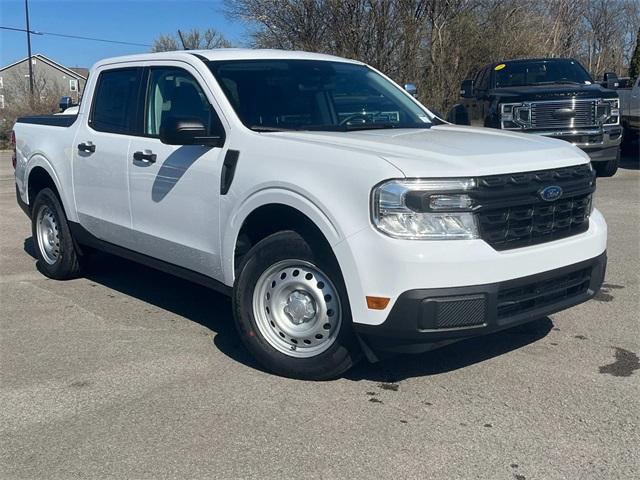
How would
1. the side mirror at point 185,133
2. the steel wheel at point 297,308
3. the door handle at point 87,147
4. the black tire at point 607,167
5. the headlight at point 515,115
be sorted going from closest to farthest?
the steel wheel at point 297,308 < the side mirror at point 185,133 < the door handle at point 87,147 < the headlight at point 515,115 < the black tire at point 607,167

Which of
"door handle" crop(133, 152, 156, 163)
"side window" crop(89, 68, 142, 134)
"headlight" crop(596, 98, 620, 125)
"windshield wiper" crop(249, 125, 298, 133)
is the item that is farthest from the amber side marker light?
"headlight" crop(596, 98, 620, 125)

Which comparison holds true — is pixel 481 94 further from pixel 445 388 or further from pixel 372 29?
pixel 445 388

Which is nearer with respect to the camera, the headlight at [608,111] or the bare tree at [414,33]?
the headlight at [608,111]

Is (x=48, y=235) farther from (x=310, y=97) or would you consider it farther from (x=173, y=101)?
(x=310, y=97)

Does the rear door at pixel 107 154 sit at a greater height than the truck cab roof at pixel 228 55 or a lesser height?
lesser

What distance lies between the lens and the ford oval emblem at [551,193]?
4188 mm

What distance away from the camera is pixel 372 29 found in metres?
20.5

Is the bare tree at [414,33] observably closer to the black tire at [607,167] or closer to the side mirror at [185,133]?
the black tire at [607,167]

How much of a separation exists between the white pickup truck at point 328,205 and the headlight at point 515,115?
6679mm

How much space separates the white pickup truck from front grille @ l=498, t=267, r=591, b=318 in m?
0.01

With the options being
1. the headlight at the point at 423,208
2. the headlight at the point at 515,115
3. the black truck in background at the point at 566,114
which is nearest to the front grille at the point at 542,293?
the headlight at the point at 423,208

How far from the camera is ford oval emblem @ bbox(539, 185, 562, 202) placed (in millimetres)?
4188

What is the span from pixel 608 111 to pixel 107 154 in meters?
9.05

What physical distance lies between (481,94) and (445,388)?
1002cm
